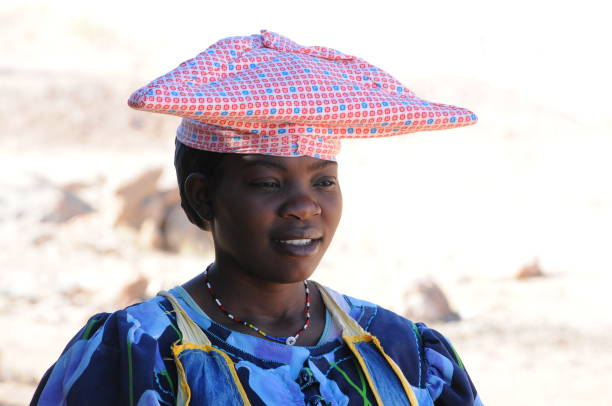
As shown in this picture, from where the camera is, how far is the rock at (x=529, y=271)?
11141mm

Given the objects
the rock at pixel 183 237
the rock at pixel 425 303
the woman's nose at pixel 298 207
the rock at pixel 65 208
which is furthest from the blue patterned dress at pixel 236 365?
the rock at pixel 65 208

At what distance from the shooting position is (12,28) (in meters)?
29.0

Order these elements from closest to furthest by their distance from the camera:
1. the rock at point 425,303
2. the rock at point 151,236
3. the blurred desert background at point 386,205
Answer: the blurred desert background at point 386,205
the rock at point 425,303
the rock at point 151,236

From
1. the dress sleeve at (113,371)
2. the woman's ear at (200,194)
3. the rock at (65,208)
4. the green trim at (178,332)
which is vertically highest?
the woman's ear at (200,194)

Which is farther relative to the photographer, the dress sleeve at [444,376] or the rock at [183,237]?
the rock at [183,237]

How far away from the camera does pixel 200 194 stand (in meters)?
2.06

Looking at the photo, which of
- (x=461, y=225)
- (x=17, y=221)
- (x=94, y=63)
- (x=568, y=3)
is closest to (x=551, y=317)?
(x=461, y=225)

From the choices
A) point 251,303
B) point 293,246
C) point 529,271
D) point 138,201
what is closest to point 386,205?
point 529,271

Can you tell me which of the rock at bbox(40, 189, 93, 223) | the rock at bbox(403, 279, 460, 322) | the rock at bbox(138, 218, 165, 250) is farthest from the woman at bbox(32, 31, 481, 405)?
the rock at bbox(40, 189, 93, 223)

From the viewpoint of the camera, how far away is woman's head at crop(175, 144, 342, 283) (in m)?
1.92

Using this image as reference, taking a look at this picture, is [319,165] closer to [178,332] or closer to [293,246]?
[293,246]

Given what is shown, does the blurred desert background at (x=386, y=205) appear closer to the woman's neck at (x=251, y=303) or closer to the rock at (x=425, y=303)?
the rock at (x=425, y=303)

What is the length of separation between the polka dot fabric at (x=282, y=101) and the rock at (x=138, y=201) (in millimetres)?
10417

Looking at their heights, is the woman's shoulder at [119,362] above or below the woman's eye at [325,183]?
below
